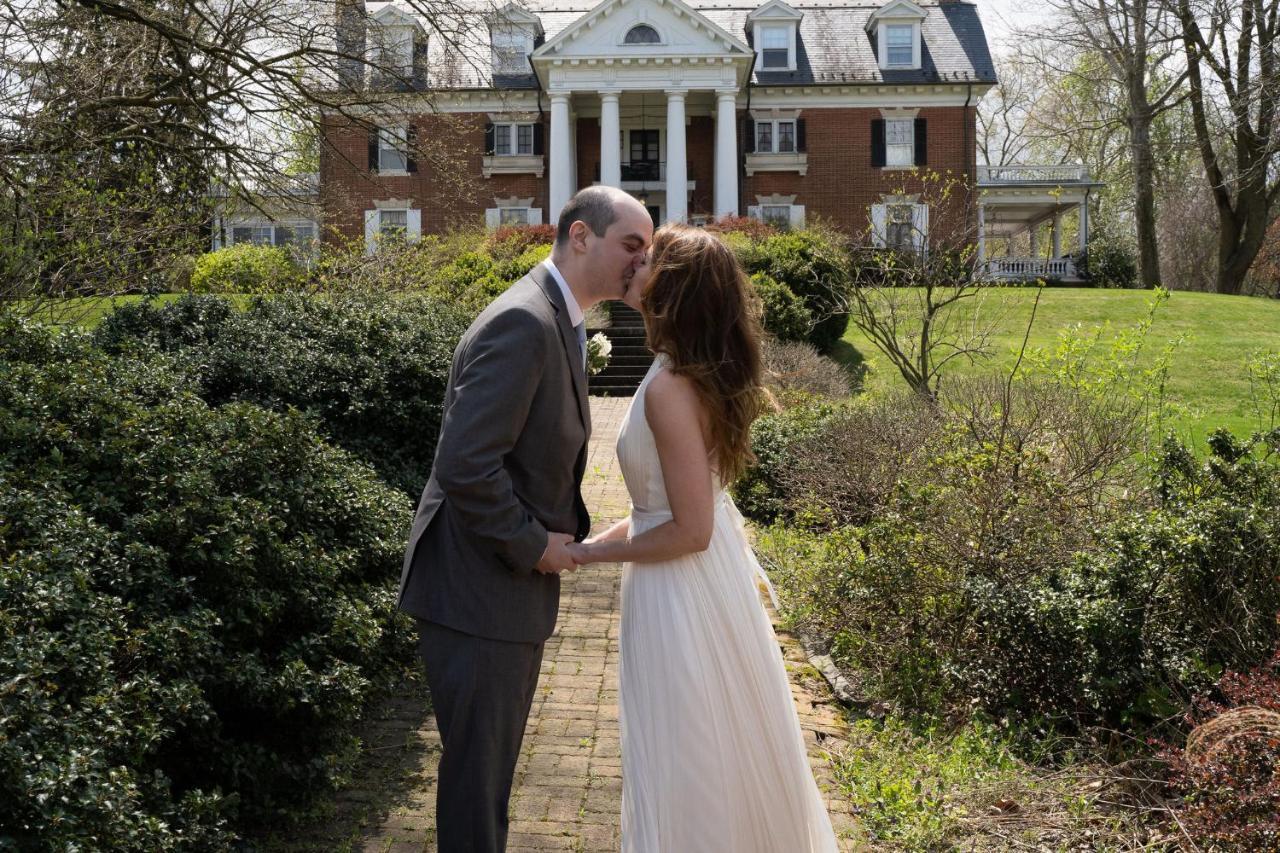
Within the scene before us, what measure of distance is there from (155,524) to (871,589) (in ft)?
11.6

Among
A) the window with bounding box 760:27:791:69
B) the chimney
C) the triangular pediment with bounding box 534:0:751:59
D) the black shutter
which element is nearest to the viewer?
the chimney

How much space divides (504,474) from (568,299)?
0.55 metres

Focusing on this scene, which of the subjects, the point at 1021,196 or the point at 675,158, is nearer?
the point at 675,158

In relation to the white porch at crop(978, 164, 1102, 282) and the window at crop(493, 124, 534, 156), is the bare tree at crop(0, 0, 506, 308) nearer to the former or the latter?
the window at crop(493, 124, 534, 156)

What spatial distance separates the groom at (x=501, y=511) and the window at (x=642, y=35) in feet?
104

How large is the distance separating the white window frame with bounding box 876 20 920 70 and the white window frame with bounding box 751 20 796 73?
2857 mm

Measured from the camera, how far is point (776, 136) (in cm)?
3553

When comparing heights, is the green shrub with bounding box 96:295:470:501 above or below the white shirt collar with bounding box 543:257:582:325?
below

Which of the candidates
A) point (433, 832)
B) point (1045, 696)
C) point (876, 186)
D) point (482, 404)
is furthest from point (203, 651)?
point (876, 186)

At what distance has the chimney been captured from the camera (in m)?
10.9

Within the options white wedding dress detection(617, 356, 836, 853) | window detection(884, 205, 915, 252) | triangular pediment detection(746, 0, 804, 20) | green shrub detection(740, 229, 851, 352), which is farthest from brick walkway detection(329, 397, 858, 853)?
triangular pediment detection(746, 0, 804, 20)

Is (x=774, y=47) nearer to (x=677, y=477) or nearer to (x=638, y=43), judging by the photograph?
(x=638, y=43)

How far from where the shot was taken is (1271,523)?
4113mm

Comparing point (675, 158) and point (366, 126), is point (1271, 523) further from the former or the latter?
point (675, 158)
